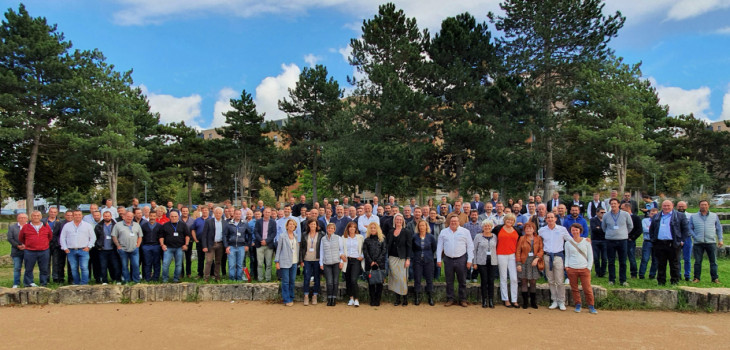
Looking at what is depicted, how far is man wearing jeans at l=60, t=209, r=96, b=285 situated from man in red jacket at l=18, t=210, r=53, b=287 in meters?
0.37

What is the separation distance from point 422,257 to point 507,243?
1601 mm

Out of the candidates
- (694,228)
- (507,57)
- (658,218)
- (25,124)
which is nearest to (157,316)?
(658,218)

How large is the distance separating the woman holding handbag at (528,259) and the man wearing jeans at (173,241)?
273 inches

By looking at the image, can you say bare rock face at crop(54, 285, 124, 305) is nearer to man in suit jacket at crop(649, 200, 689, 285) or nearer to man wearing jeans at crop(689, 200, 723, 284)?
man in suit jacket at crop(649, 200, 689, 285)

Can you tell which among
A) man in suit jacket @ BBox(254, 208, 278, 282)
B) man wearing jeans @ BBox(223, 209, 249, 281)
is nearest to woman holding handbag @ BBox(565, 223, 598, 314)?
man in suit jacket @ BBox(254, 208, 278, 282)

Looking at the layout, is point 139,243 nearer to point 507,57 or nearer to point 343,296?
point 343,296

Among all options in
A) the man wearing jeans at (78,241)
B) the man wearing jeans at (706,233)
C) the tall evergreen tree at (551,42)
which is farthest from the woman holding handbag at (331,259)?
the tall evergreen tree at (551,42)

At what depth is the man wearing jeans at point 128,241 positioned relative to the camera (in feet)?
28.8

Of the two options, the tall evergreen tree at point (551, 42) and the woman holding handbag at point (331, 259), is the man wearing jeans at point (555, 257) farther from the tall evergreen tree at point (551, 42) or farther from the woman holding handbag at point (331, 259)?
the tall evergreen tree at point (551, 42)

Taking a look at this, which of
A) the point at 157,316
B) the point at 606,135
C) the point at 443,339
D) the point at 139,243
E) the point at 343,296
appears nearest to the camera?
the point at 443,339

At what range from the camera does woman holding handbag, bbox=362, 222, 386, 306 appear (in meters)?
7.67

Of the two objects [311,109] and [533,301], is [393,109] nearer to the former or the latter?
[311,109]

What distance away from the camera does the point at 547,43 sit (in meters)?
27.1

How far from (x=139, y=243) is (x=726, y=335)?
10615 mm
